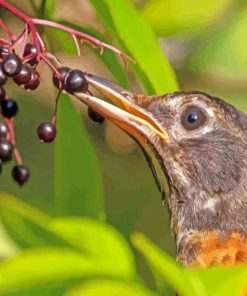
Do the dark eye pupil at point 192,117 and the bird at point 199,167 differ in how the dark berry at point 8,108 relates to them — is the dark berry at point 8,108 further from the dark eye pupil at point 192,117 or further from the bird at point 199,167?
the dark eye pupil at point 192,117

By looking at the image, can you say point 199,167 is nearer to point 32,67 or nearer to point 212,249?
point 212,249

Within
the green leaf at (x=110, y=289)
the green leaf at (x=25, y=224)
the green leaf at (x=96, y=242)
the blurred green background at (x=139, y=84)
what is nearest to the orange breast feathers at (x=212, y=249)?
the blurred green background at (x=139, y=84)

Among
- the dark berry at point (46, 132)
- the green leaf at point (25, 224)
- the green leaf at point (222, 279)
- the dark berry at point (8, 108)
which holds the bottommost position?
the green leaf at point (222, 279)

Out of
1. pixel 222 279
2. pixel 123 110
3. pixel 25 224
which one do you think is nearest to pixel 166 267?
pixel 222 279

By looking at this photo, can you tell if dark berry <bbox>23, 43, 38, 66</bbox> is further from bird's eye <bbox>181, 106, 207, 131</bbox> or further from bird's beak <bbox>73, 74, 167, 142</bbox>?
bird's eye <bbox>181, 106, 207, 131</bbox>

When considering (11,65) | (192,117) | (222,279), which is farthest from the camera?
(192,117)

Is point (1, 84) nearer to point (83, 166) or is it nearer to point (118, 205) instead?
point (83, 166)
